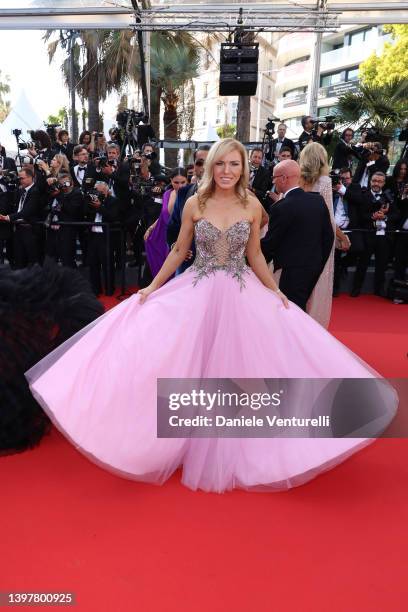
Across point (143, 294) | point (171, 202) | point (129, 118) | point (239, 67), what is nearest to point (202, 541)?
point (143, 294)

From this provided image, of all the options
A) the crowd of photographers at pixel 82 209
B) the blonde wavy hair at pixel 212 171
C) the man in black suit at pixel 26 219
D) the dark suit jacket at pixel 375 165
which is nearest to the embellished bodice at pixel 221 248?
the blonde wavy hair at pixel 212 171

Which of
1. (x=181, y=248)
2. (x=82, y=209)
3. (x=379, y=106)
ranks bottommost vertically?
(x=82, y=209)

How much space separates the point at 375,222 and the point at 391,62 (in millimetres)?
21086

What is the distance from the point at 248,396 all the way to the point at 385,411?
740 millimetres

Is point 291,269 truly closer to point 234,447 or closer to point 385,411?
point 385,411

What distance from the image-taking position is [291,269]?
11.7ft

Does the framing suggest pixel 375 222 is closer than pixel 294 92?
Yes

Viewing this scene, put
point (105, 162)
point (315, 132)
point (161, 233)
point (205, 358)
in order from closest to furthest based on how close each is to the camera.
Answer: point (205, 358), point (161, 233), point (105, 162), point (315, 132)

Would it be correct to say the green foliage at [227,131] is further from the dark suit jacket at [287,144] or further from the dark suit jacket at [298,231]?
the dark suit jacket at [298,231]

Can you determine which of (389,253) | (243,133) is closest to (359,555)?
(389,253)

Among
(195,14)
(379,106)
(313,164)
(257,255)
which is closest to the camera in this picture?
(257,255)

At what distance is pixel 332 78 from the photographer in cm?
4412

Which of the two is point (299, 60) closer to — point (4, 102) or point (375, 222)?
point (4, 102)

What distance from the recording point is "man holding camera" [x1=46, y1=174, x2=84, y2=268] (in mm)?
6664
